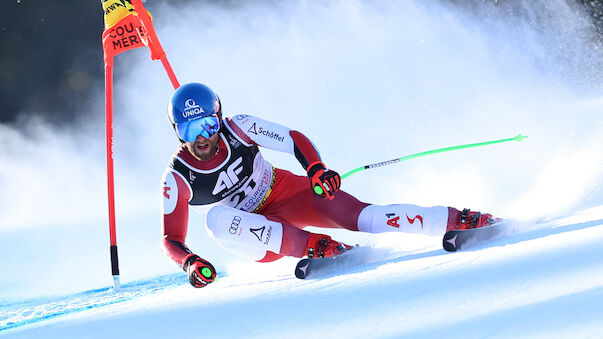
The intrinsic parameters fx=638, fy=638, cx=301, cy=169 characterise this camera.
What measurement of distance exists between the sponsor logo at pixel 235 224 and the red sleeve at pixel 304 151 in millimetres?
331

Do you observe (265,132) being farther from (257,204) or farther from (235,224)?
(235,224)

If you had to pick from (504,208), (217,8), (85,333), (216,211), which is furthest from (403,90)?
(85,333)

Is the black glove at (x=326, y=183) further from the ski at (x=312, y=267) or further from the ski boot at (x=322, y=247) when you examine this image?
the ski at (x=312, y=267)

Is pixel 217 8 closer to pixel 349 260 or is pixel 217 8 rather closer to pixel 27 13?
pixel 27 13

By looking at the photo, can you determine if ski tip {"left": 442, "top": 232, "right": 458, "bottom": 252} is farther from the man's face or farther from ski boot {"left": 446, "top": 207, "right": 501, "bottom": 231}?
the man's face

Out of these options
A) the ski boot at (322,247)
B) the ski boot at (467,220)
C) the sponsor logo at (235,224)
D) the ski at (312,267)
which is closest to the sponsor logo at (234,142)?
the sponsor logo at (235,224)

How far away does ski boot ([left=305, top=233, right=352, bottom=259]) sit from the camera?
234 cm

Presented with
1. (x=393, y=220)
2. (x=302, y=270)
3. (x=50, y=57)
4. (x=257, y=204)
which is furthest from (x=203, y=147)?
(x=50, y=57)

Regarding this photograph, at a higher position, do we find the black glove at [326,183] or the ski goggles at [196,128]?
the ski goggles at [196,128]

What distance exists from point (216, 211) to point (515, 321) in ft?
4.52

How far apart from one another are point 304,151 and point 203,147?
1.29 ft

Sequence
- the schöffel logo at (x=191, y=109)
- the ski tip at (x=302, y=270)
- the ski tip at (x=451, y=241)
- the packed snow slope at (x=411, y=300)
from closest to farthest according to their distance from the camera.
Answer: the packed snow slope at (x=411, y=300) < the ski tip at (x=451, y=241) < the ski tip at (x=302, y=270) < the schöffel logo at (x=191, y=109)

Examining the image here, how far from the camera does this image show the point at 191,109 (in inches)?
95.8

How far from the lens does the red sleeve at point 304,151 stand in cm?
247
